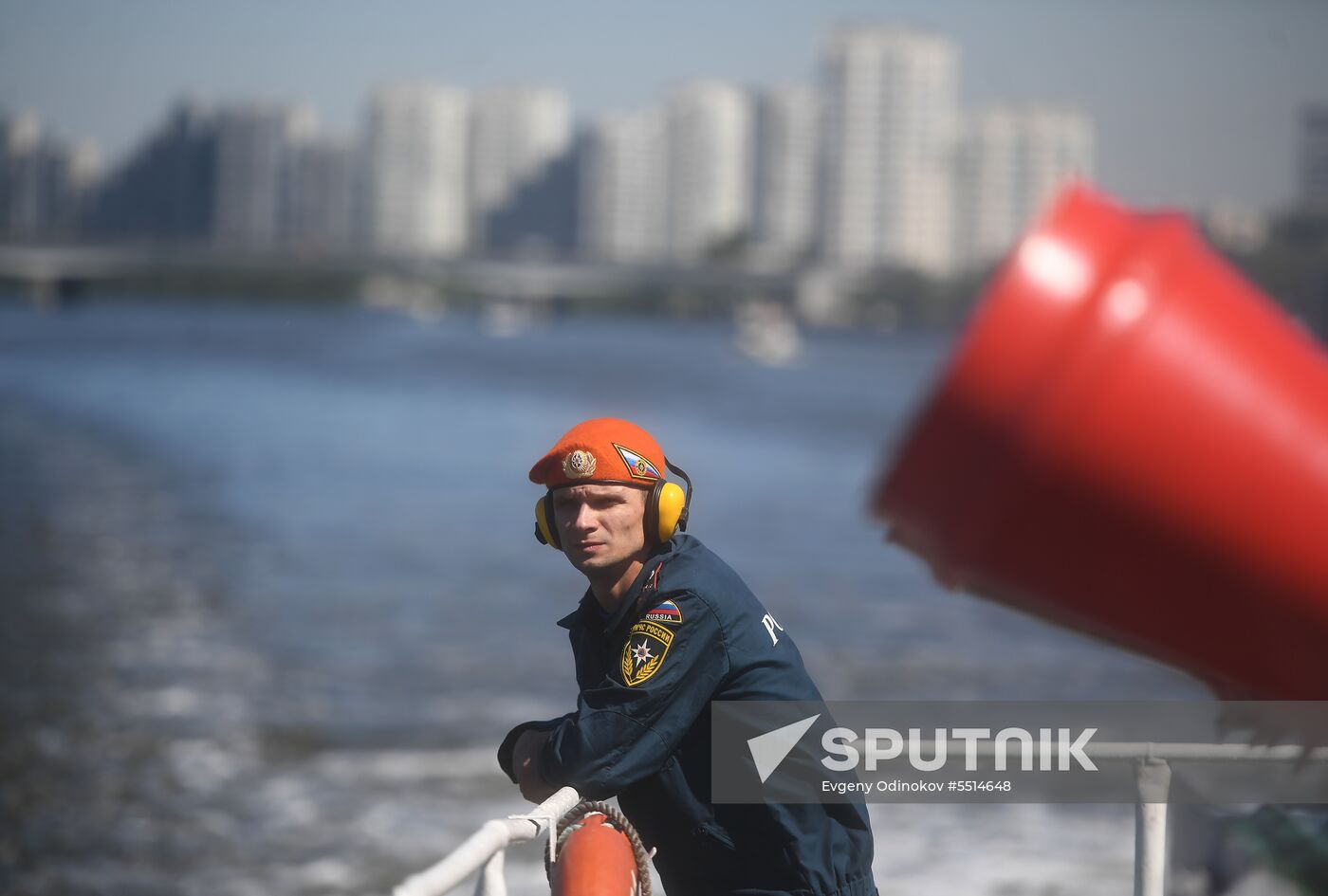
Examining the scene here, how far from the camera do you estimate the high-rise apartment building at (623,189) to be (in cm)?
14850

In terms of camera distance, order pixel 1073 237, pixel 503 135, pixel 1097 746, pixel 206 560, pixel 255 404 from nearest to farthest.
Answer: pixel 1073 237 < pixel 1097 746 < pixel 206 560 < pixel 255 404 < pixel 503 135

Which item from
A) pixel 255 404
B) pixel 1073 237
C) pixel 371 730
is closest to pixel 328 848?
pixel 371 730

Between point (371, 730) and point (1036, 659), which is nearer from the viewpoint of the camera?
point (371, 730)

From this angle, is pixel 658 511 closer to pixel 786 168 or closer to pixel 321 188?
pixel 321 188

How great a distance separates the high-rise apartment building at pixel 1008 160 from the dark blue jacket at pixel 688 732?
118 m

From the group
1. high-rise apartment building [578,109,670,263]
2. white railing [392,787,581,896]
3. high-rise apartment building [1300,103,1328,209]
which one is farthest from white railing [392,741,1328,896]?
high-rise apartment building [578,109,670,263]

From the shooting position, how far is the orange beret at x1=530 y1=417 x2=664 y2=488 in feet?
7.79

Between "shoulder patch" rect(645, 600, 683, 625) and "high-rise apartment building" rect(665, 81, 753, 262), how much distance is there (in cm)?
14520

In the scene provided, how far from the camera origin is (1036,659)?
19.3m

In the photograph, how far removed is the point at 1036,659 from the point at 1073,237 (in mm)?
18938

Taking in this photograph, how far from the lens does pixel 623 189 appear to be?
152 m

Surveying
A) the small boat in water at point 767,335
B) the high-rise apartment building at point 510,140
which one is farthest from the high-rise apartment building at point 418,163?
the small boat in water at point 767,335

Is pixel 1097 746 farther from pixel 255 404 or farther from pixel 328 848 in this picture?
pixel 255 404
